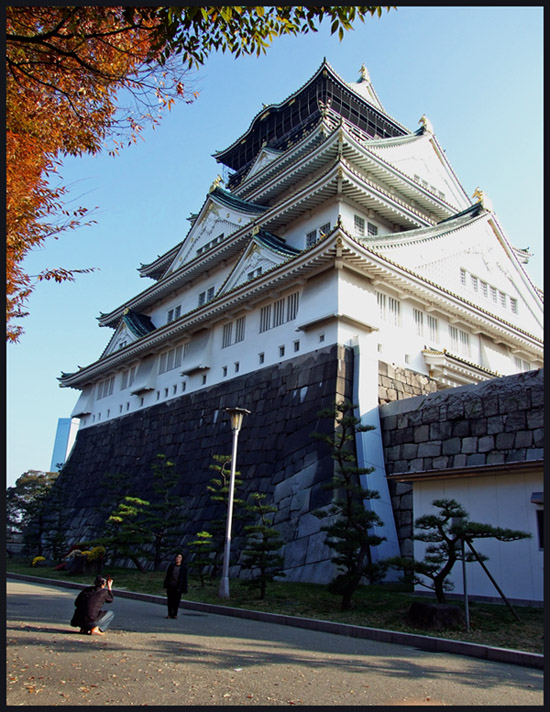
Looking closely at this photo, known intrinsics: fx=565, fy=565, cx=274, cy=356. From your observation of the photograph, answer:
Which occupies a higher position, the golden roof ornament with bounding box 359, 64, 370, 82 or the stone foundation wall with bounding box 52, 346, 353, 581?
the golden roof ornament with bounding box 359, 64, 370, 82

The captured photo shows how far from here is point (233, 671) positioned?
5.99m

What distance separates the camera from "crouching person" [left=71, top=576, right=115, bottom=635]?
781 centimetres

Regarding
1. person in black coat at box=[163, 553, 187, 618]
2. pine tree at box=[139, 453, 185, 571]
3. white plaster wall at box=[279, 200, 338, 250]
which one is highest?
white plaster wall at box=[279, 200, 338, 250]

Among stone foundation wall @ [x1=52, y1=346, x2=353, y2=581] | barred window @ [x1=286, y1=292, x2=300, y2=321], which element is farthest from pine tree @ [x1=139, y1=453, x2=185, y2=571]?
barred window @ [x1=286, y1=292, x2=300, y2=321]

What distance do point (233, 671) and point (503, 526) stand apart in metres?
7.25

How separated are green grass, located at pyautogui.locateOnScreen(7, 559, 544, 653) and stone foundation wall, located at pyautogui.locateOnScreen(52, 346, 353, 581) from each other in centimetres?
148

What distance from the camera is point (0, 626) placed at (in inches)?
181

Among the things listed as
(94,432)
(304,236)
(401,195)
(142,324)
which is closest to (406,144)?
(401,195)

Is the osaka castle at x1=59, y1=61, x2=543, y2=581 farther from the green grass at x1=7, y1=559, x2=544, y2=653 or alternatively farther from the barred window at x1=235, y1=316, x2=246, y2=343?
the green grass at x1=7, y1=559, x2=544, y2=653

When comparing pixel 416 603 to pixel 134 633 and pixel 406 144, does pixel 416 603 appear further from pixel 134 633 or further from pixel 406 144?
pixel 406 144

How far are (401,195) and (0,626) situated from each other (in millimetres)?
25631

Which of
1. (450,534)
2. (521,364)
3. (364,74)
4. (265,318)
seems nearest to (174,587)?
(450,534)

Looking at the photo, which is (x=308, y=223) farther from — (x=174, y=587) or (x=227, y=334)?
(x=174, y=587)

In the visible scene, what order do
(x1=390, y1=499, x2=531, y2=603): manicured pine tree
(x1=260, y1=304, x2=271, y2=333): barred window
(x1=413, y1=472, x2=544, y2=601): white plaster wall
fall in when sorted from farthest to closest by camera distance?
(x1=260, y1=304, x2=271, y2=333): barred window → (x1=413, y1=472, x2=544, y2=601): white plaster wall → (x1=390, y1=499, x2=531, y2=603): manicured pine tree
